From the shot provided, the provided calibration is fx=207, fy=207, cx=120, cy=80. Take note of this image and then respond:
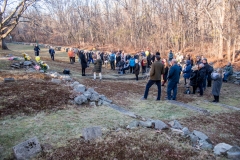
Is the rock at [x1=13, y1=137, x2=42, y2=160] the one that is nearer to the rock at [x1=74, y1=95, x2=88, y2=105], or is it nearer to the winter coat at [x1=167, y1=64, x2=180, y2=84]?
the rock at [x1=74, y1=95, x2=88, y2=105]

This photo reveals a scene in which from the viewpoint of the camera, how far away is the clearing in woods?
3.98m

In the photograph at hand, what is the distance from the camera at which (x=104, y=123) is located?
5.48 m

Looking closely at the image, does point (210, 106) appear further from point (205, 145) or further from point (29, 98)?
point (29, 98)

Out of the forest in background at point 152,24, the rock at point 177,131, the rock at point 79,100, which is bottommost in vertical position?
the rock at point 177,131

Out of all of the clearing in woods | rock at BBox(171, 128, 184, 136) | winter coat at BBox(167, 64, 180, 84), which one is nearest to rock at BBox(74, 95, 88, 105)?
the clearing in woods

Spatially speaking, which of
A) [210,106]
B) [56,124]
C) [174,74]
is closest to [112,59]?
[174,74]

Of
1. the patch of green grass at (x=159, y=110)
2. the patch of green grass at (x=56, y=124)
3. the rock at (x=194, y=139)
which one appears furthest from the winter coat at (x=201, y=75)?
the rock at (x=194, y=139)

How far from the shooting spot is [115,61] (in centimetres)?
1888

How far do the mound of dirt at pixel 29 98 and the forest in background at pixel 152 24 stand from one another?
48.7ft

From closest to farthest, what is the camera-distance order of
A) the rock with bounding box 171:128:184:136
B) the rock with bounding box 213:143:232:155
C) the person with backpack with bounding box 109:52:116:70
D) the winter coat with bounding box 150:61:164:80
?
the rock with bounding box 213:143:232:155, the rock with bounding box 171:128:184:136, the winter coat with bounding box 150:61:164:80, the person with backpack with bounding box 109:52:116:70

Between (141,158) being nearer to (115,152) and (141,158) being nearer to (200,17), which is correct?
(115,152)

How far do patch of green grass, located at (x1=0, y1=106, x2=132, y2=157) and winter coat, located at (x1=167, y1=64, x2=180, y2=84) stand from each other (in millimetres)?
3206

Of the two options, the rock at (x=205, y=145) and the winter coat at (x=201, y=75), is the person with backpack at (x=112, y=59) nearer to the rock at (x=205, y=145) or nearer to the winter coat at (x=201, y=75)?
the winter coat at (x=201, y=75)

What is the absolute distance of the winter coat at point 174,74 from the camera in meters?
8.45
